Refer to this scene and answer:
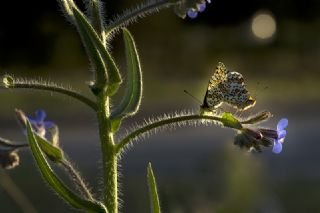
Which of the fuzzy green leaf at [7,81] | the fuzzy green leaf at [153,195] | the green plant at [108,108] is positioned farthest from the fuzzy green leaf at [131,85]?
the fuzzy green leaf at [7,81]

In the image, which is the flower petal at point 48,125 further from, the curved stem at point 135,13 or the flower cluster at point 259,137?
the flower cluster at point 259,137

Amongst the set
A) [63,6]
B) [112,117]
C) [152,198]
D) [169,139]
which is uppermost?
[169,139]

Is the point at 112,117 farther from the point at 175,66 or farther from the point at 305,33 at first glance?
the point at 305,33

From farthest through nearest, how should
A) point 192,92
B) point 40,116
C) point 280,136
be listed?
point 192,92 < point 40,116 < point 280,136

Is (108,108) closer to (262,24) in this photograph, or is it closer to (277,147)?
(277,147)

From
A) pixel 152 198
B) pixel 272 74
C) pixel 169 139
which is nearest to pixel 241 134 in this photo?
pixel 152 198

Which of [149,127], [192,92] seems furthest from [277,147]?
[192,92]

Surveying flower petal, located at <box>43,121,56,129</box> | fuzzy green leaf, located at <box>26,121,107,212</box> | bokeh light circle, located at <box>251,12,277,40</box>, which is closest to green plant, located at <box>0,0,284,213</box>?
fuzzy green leaf, located at <box>26,121,107,212</box>

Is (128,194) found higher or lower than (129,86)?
higher

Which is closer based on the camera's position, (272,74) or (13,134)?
(13,134)
